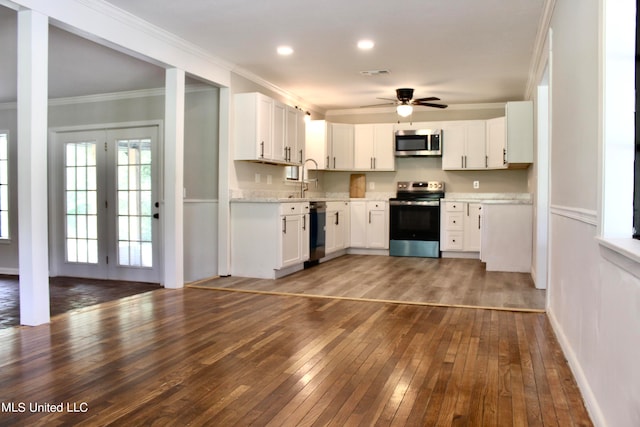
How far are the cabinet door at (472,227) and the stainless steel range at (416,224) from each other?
0.41 meters

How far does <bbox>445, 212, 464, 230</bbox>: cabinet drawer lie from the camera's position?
741cm

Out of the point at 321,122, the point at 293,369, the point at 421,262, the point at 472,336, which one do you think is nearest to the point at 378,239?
the point at 421,262

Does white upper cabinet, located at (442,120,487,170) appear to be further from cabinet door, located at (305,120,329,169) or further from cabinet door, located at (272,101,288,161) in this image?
cabinet door, located at (272,101,288,161)

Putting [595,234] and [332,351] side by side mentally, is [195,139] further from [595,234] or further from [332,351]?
[595,234]

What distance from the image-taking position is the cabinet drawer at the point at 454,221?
7406 mm

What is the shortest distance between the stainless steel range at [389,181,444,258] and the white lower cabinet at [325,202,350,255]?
2.34 feet

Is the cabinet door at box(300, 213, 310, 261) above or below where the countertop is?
below

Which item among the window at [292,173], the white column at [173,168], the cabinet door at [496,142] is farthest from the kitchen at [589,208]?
the window at [292,173]

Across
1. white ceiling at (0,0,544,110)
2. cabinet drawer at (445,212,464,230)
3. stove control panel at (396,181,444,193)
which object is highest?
white ceiling at (0,0,544,110)

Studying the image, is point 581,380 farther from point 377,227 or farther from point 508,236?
point 377,227

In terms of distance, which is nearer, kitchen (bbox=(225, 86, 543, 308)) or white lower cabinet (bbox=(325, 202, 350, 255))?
kitchen (bbox=(225, 86, 543, 308))

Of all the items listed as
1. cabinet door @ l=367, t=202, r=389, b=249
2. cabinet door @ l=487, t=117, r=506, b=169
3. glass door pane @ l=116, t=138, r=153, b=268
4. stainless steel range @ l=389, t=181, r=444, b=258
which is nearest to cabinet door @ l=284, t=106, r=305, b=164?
cabinet door @ l=367, t=202, r=389, b=249

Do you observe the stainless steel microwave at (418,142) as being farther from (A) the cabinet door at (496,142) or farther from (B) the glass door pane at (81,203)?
(B) the glass door pane at (81,203)

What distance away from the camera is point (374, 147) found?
8.02 m
